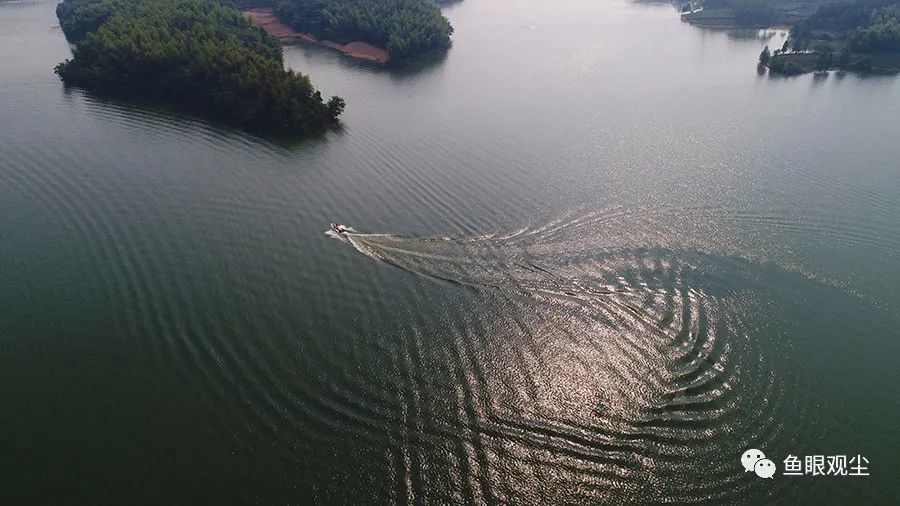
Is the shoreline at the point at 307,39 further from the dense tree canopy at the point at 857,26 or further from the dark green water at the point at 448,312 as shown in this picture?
the dense tree canopy at the point at 857,26

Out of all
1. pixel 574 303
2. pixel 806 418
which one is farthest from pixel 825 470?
pixel 574 303

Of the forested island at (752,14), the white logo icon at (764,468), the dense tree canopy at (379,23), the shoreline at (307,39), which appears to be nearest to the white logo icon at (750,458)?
the white logo icon at (764,468)

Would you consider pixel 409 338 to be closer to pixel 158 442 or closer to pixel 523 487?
pixel 523 487

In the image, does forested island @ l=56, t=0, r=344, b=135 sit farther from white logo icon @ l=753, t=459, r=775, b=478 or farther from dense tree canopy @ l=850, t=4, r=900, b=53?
dense tree canopy @ l=850, t=4, r=900, b=53

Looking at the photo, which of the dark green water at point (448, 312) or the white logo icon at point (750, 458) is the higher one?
the dark green water at point (448, 312)

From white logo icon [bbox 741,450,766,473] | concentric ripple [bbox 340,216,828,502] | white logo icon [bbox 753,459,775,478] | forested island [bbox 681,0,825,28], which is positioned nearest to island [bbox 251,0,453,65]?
forested island [bbox 681,0,825,28]

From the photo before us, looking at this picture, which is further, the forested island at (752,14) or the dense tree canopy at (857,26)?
the forested island at (752,14)

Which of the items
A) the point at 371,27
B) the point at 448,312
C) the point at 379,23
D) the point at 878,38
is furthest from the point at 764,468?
the point at 878,38
